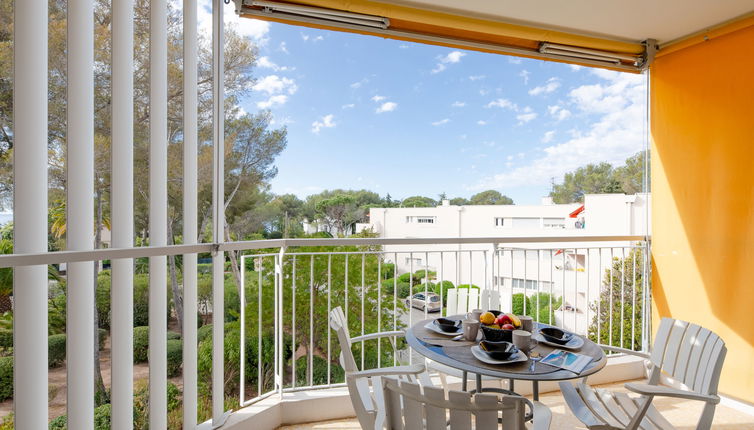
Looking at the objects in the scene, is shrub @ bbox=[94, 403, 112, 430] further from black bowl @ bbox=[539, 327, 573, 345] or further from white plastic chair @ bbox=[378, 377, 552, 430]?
black bowl @ bbox=[539, 327, 573, 345]

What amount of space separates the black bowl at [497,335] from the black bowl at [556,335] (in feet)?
0.69

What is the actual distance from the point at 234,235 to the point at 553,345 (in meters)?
7.77

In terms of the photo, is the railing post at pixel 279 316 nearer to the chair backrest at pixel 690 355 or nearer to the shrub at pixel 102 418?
the chair backrest at pixel 690 355

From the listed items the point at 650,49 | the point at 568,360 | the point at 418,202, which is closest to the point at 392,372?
the point at 568,360

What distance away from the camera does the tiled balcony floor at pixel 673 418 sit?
2.36 metres

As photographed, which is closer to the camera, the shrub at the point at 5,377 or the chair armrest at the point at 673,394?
the chair armrest at the point at 673,394

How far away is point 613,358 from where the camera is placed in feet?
10.2

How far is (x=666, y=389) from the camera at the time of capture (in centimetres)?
145

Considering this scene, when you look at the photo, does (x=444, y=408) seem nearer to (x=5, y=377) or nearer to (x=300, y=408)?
(x=300, y=408)

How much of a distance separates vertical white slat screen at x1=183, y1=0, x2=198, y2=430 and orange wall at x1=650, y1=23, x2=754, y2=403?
3.32 m

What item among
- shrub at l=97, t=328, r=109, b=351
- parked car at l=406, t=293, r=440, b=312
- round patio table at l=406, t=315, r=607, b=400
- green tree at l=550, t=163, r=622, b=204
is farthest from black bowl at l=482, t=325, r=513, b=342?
green tree at l=550, t=163, r=622, b=204

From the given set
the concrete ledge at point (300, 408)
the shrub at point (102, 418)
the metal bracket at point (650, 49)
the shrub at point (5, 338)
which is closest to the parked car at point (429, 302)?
the concrete ledge at point (300, 408)

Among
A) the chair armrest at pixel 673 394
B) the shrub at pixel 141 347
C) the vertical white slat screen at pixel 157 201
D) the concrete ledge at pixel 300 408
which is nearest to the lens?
the chair armrest at pixel 673 394

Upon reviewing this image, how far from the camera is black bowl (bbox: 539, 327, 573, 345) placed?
1.73 meters
